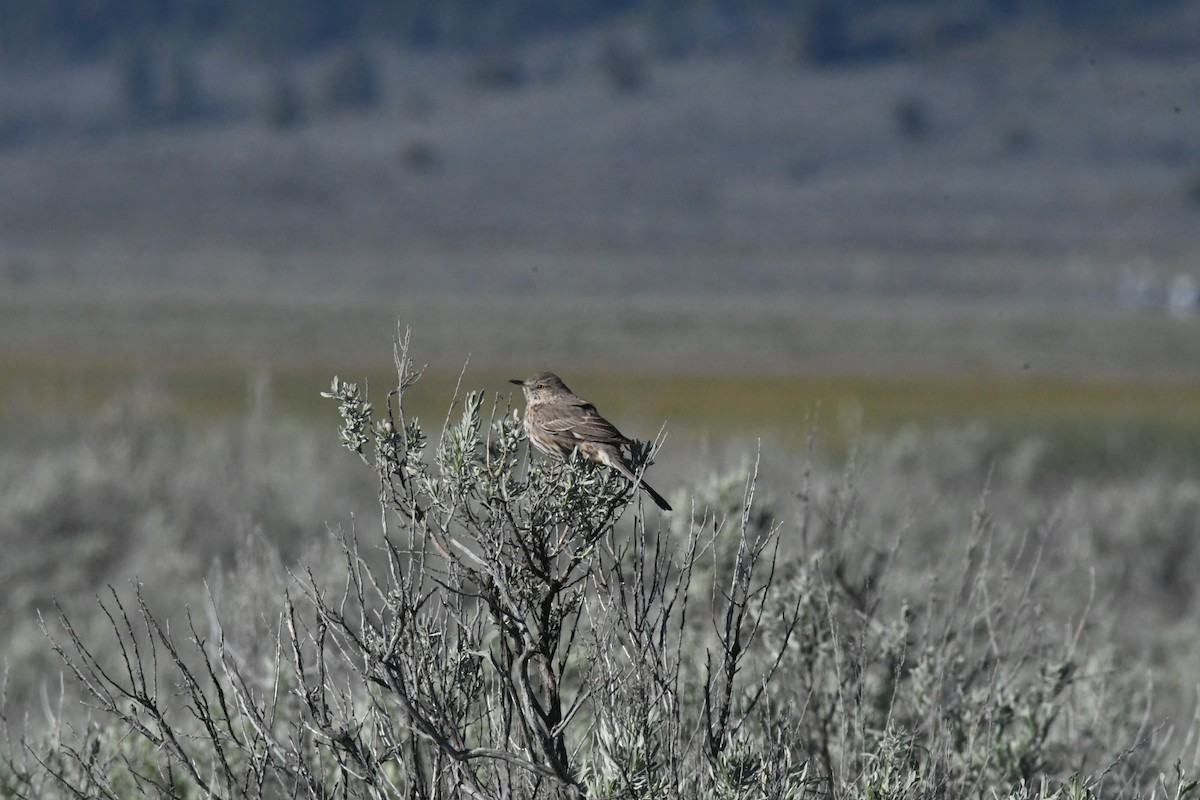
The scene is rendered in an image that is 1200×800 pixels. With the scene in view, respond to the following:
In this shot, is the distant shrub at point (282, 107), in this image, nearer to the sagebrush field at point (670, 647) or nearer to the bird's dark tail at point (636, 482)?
the sagebrush field at point (670, 647)

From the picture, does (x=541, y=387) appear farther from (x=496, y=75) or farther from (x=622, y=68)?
(x=496, y=75)

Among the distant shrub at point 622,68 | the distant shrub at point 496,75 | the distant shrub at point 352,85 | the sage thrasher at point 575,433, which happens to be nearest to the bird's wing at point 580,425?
the sage thrasher at point 575,433

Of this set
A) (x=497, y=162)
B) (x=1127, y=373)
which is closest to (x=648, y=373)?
(x=1127, y=373)

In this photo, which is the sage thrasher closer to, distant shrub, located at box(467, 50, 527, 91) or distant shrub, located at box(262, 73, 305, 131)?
distant shrub, located at box(262, 73, 305, 131)

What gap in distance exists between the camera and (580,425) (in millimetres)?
4188

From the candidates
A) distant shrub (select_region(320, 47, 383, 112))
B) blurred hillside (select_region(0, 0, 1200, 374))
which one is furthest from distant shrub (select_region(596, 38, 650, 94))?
distant shrub (select_region(320, 47, 383, 112))

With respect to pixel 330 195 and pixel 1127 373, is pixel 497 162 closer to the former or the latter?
pixel 330 195

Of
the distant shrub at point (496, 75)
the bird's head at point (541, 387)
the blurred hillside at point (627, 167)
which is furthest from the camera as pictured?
the distant shrub at point (496, 75)

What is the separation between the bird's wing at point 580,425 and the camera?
13.7 ft

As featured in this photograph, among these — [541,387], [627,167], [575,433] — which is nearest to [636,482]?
[575,433]

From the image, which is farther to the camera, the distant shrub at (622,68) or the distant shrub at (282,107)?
the distant shrub at (622,68)

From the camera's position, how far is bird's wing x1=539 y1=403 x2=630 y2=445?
417 cm

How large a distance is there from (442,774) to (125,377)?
2237 cm

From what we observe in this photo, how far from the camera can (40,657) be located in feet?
27.4
